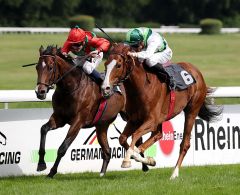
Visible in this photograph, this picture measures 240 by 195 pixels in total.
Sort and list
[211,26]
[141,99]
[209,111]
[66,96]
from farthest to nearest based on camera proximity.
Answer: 1. [211,26]
2. [209,111]
3. [66,96]
4. [141,99]

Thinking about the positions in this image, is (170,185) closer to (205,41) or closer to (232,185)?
(232,185)

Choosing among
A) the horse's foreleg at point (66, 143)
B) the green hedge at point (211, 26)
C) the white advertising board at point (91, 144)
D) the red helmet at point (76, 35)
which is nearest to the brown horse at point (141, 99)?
the horse's foreleg at point (66, 143)

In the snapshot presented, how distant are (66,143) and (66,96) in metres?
0.51

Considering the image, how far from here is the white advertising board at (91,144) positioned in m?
8.89

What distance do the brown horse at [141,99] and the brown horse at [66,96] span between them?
0.53 meters

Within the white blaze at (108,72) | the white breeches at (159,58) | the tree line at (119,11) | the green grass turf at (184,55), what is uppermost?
the white blaze at (108,72)

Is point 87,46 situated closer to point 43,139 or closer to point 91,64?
point 91,64

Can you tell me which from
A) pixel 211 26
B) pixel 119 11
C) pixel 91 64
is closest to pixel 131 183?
pixel 91 64

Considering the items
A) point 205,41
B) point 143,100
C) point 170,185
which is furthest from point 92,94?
point 205,41

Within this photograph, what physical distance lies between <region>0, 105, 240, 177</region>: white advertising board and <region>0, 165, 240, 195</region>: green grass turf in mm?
398

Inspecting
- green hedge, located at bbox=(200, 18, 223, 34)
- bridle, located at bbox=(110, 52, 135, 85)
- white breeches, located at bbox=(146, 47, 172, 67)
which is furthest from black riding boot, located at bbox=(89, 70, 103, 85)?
green hedge, located at bbox=(200, 18, 223, 34)

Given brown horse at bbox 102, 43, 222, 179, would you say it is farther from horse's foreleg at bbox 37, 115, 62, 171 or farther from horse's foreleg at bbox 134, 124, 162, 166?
horse's foreleg at bbox 37, 115, 62, 171

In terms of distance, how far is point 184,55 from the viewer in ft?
103

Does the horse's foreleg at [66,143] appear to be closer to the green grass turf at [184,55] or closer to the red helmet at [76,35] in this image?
the red helmet at [76,35]
